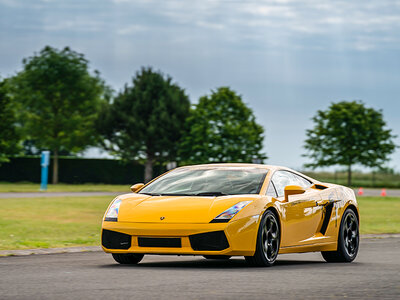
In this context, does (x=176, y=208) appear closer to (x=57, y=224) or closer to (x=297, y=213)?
(x=297, y=213)

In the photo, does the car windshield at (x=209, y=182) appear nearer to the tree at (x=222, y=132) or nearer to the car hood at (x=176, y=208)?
the car hood at (x=176, y=208)

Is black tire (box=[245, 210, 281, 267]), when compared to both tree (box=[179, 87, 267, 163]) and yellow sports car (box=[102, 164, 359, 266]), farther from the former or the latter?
tree (box=[179, 87, 267, 163])

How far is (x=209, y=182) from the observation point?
10.2 m

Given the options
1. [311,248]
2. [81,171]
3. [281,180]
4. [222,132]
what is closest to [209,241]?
[281,180]

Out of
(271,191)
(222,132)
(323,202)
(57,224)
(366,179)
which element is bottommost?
(57,224)

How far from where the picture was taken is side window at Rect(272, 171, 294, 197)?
10297 millimetres

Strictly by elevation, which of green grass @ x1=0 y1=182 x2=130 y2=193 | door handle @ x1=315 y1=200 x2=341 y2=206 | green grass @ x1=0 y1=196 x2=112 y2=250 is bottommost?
green grass @ x1=0 y1=182 x2=130 y2=193

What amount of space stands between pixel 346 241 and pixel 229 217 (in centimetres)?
258

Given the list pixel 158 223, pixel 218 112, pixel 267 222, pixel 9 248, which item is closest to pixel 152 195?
pixel 158 223

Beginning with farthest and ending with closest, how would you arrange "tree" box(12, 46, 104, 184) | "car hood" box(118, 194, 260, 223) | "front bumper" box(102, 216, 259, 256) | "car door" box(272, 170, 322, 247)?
1. "tree" box(12, 46, 104, 184)
2. "car door" box(272, 170, 322, 247)
3. "car hood" box(118, 194, 260, 223)
4. "front bumper" box(102, 216, 259, 256)

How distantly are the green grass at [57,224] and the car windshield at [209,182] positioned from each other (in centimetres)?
374

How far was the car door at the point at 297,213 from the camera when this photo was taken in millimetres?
10102

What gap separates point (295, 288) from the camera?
746 cm

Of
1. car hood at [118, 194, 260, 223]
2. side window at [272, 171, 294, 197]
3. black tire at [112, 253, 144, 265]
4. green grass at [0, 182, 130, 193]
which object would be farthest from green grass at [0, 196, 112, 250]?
green grass at [0, 182, 130, 193]
